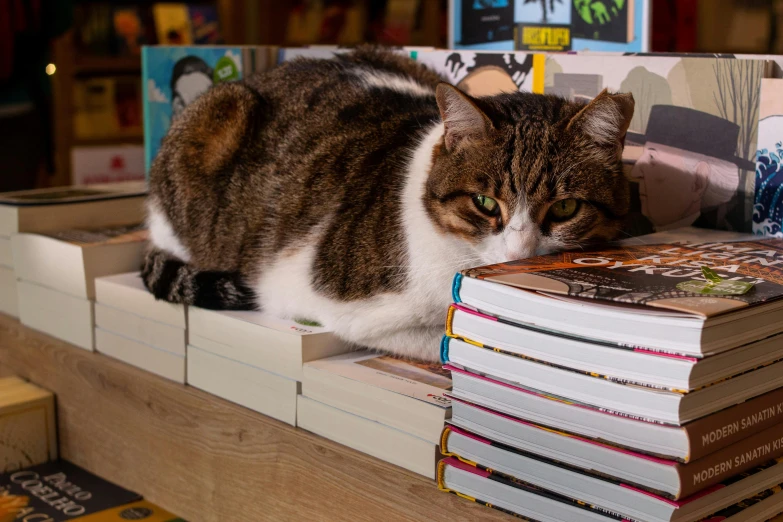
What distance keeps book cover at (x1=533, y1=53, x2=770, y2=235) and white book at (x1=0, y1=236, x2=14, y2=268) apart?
116 centimetres

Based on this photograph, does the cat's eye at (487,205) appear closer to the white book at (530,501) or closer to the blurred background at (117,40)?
the white book at (530,501)

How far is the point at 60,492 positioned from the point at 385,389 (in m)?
0.72

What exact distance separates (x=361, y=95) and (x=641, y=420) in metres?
0.92

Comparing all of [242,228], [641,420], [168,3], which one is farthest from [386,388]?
[168,3]

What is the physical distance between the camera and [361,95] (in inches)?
61.1

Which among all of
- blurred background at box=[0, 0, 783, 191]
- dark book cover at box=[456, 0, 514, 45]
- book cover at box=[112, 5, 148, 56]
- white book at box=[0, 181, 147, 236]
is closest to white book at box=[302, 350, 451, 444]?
dark book cover at box=[456, 0, 514, 45]

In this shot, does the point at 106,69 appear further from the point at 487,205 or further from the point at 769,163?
the point at 769,163

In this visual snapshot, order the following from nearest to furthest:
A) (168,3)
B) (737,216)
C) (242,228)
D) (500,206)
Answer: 1. (500,206)
2. (737,216)
3. (242,228)
4. (168,3)

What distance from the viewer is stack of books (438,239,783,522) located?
794 mm

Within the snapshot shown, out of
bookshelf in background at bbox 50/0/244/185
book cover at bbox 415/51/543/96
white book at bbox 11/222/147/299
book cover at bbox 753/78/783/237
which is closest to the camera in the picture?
book cover at bbox 753/78/783/237

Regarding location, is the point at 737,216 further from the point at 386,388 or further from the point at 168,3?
the point at 168,3

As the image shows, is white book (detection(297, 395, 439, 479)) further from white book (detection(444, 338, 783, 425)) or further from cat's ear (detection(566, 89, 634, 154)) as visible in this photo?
cat's ear (detection(566, 89, 634, 154))

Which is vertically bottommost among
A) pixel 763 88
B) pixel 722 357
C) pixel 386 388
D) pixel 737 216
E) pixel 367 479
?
pixel 367 479

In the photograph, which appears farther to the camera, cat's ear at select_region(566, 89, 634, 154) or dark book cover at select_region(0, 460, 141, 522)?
dark book cover at select_region(0, 460, 141, 522)
